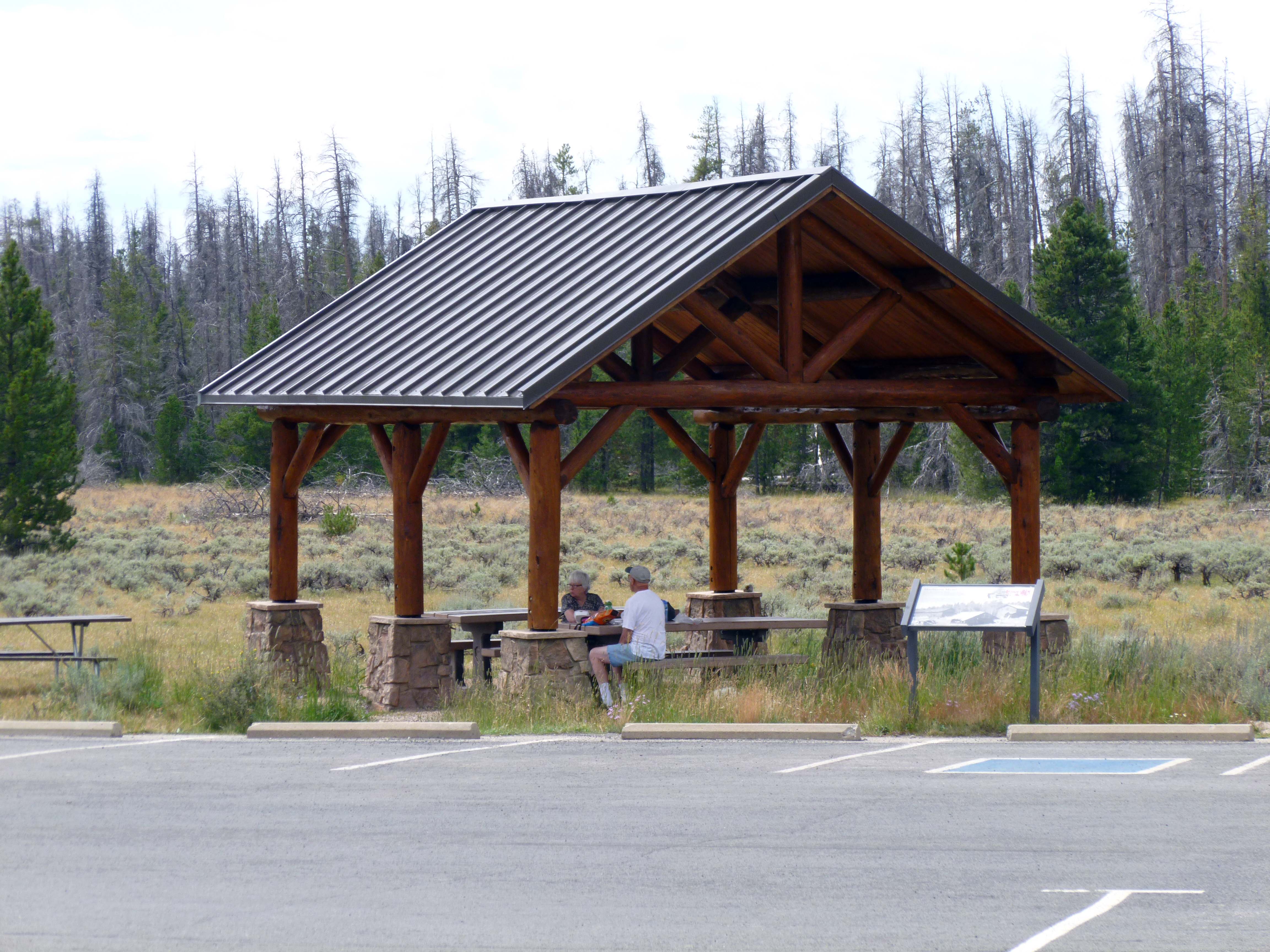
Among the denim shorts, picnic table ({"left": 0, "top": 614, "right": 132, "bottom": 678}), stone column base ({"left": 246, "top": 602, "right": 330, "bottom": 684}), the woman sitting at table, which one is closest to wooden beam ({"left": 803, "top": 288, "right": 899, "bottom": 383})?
the woman sitting at table

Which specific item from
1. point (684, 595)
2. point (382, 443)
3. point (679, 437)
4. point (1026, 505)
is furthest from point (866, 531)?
point (684, 595)

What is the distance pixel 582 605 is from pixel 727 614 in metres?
3.53

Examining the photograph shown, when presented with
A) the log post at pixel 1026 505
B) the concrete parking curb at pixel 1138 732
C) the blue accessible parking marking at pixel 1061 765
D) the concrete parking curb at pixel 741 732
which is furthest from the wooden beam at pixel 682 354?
the blue accessible parking marking at pixel 1061 765

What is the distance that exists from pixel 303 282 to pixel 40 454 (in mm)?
50550

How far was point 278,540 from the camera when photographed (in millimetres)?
15156

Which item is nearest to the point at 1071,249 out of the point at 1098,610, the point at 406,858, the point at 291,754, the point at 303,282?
the point at 1098,610

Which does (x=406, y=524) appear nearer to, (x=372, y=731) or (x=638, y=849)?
(x=372, y=731)

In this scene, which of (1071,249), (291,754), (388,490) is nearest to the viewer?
(291,754)

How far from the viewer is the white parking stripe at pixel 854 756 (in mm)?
10250

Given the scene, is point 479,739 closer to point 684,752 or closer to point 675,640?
point 684,752

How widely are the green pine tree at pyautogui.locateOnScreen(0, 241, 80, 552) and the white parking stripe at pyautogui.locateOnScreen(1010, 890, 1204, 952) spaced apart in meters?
26.8

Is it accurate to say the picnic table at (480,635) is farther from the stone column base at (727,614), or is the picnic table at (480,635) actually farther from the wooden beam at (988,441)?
the wooden beam at (988,441)

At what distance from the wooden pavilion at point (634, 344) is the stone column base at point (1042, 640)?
21.0 inches

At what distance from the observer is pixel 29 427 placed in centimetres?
3109
